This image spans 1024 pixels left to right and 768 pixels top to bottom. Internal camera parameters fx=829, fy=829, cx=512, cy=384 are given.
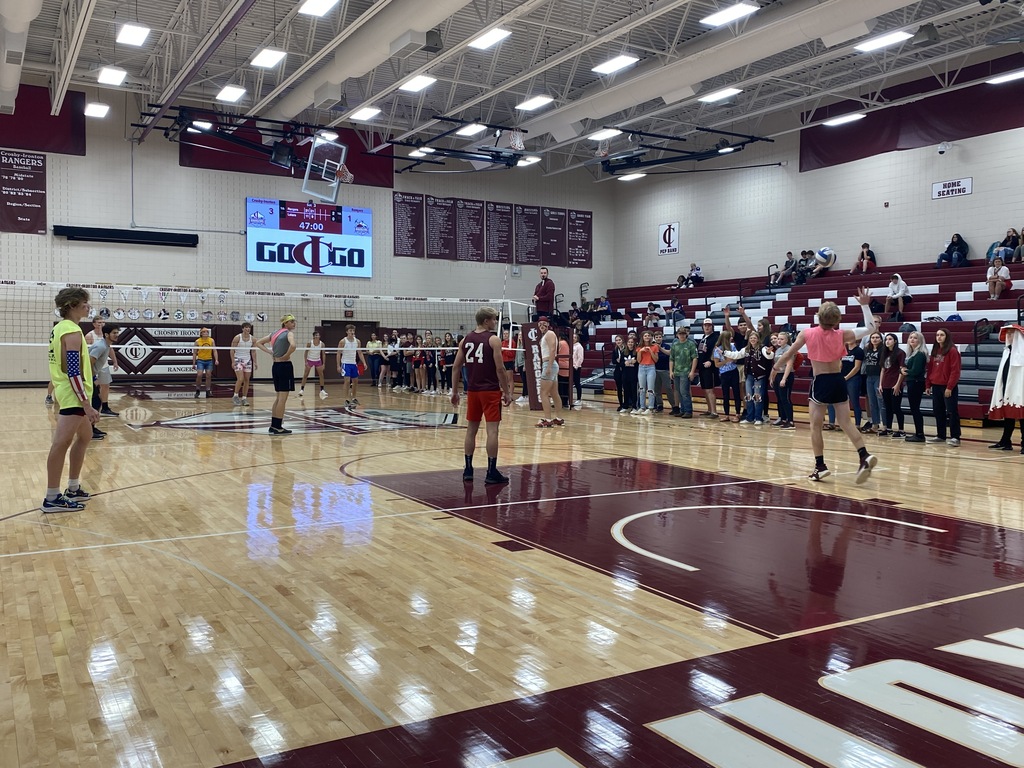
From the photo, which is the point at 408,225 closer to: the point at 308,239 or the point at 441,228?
the point at 441,228

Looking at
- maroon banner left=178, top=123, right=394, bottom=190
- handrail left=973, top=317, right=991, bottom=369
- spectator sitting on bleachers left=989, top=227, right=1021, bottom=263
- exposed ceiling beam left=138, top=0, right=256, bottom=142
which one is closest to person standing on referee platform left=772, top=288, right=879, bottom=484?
handrail left=973, top=317, right=991, bottom=369

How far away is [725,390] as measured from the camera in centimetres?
1514

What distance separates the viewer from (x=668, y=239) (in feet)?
89.8

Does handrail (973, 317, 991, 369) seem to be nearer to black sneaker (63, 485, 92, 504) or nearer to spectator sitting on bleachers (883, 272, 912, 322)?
spectator sitting on bleachers (883, 272, 912, 322)

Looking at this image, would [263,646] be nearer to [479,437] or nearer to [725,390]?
[479,437]

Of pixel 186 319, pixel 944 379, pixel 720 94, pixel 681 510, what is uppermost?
pixel 720 94

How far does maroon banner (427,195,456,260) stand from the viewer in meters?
26.6

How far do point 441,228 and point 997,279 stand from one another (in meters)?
16.1

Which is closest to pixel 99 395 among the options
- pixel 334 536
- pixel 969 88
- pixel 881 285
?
pixel 334 536

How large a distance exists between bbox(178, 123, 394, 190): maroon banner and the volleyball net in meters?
3.65

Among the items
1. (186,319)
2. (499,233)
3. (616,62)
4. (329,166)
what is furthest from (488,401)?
(499,233)

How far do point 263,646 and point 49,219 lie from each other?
21634 millimetres

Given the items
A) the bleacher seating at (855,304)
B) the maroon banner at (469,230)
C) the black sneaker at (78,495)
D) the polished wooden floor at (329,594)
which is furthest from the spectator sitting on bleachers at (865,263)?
the black sneaker at (78,495)

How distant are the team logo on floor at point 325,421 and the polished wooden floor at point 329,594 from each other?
2740mm
